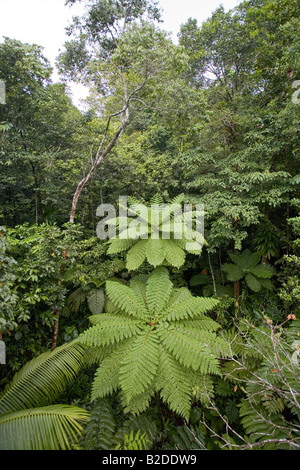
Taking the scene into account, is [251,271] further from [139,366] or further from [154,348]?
[139,366]

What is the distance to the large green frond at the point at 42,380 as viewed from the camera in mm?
2113

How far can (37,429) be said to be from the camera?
1.66m

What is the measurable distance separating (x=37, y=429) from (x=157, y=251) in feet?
6.86

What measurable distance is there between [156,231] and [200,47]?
4863 millimetres

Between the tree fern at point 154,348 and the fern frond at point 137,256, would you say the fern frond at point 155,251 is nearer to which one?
the fern frond at point 137,256

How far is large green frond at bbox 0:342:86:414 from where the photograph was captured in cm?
211

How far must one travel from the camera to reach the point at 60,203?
5.78m

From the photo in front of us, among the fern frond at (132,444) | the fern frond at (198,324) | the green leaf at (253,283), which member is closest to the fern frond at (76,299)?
the fern frond at (198,324)

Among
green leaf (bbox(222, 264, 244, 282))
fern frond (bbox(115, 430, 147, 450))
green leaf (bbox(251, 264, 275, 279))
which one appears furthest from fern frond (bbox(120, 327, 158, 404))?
green leaf (bbox(251, 264, 275, 279))

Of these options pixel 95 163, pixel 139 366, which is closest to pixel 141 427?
pixel 139 366

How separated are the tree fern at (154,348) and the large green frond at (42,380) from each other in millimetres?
348

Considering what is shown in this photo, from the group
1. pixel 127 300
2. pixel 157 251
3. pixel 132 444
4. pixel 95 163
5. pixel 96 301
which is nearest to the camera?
pixel 132 444
